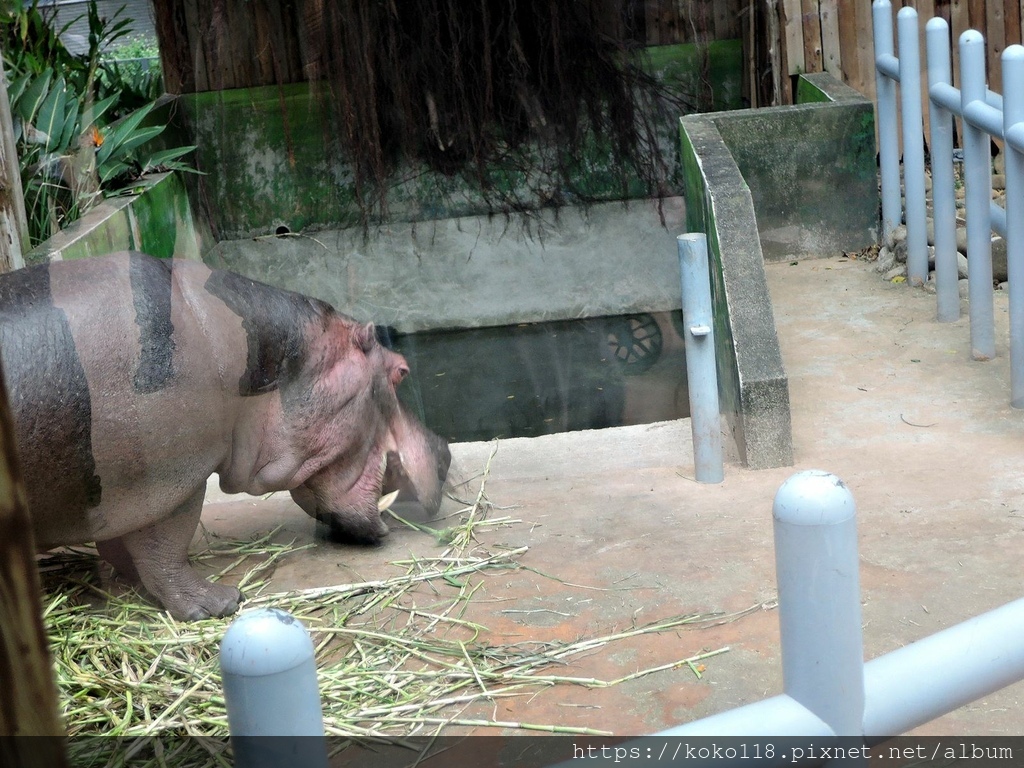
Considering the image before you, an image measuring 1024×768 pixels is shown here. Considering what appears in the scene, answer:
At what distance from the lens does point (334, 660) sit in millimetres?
3004

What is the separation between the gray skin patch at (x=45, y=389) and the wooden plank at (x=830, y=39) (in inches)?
230

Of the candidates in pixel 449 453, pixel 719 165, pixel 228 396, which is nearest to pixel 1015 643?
pixel 228 396

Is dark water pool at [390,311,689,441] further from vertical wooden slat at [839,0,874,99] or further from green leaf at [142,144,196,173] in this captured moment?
vertical wooden slat at [839,0,874,99]

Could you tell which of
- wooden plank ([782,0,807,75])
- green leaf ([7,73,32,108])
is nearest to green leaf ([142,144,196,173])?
green leaf ([7,73,32,108])

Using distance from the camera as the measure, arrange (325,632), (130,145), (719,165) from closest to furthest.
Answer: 1. (325,632)
2. (719,165)
3. (130,145)

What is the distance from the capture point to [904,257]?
20.8 feet

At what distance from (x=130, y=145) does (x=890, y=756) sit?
5.12m

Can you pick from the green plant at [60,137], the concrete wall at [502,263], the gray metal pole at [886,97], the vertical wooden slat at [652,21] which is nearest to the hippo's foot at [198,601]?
the green plant at [60,137]

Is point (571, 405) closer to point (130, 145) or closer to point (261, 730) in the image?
point (130, 145)

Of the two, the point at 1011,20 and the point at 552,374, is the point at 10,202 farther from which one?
the point at 1011,20

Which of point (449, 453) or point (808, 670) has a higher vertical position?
point (808, 670)

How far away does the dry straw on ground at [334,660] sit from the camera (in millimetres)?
2621

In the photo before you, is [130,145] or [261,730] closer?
[261,730]

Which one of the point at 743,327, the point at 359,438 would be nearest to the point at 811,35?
the point at 743,327
